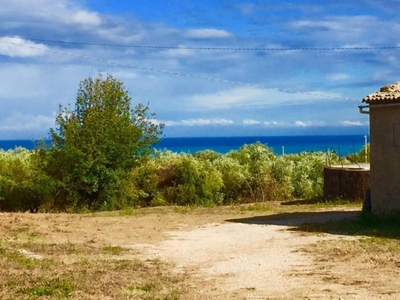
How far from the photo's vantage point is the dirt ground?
32.6 feet

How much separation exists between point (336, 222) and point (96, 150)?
38.8ft

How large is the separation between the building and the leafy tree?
11796mm

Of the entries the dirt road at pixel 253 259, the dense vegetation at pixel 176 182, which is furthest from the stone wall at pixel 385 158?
the dense vegetation at pixel 176 182

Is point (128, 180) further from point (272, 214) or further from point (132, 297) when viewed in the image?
point (132, 297)

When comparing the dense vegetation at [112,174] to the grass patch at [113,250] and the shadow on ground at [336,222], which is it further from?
the grass patch at [113,250]

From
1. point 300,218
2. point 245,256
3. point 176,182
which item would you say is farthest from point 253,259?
point 176,182

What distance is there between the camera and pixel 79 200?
89.7ft

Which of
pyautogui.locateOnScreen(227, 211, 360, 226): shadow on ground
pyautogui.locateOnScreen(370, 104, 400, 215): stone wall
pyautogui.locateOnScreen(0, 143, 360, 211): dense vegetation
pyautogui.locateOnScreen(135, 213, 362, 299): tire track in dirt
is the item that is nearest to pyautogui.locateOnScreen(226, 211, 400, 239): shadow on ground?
pyautogui.locateOnScreen(227, 211, 360, 226): shadow on ground

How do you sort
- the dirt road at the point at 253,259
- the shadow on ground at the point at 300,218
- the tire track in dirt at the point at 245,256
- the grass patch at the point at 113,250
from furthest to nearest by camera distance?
the shadow on ground at the point at 300,218 < the grass patch at the point at 113,250 < the tire track in dirt at the point at 245,256 < the dirt road at the point at 253,259

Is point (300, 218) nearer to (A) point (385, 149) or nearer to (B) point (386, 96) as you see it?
(A) point (385, 149)

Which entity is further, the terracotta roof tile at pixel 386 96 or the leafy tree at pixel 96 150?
the leafy tree at pixel 96 150

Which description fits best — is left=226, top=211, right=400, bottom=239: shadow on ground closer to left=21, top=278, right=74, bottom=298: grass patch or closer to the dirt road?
the dirt road

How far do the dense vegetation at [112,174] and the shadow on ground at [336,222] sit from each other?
8264 mm

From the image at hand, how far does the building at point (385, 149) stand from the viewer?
17.4 metres
